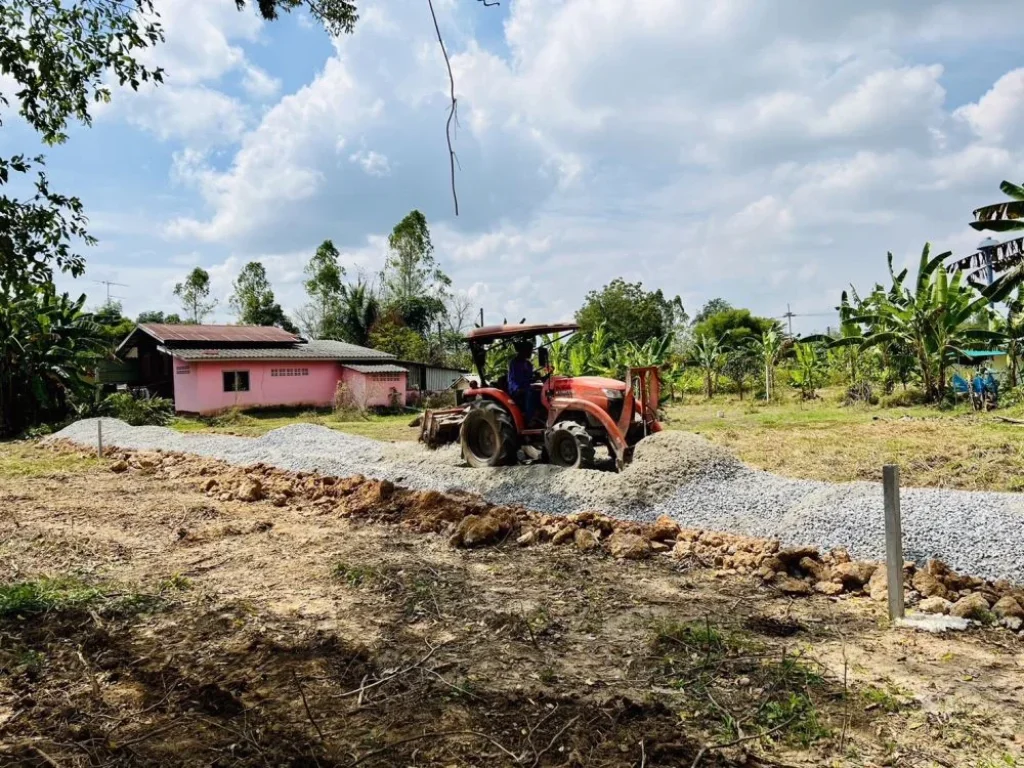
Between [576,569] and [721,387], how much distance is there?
2477cm

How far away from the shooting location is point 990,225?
15.5 meters

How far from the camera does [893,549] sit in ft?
15.6

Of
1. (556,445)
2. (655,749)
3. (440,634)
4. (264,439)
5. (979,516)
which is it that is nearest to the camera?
Result: (655,749)

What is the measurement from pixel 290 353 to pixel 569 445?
70.1ft

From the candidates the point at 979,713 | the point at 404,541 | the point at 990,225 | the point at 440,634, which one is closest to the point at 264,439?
the point at 404,541

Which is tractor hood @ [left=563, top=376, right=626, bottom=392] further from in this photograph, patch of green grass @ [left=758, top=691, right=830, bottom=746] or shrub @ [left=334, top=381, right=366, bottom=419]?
shrub @ [left=334, top=381, right=366, bottom=419]

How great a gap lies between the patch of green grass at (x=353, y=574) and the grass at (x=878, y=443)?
5993mm

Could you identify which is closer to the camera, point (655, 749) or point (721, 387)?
point (655, 749)

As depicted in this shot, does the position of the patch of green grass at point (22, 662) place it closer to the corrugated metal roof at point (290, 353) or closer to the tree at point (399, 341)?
the corrugated metal roof at point (290, 353)

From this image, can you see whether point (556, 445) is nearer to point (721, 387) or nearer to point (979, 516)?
point (979, 516)

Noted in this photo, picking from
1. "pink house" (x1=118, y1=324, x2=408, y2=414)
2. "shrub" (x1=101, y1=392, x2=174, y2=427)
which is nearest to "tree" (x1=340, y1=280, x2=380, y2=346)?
"pink house" (x1=118, y1=324, x2=408, y2=414)

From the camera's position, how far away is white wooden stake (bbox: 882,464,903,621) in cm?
475

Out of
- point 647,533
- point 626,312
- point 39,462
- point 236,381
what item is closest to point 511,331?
point 647,533

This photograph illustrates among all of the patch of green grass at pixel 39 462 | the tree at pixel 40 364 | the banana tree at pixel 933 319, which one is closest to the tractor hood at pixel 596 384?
the patch of green grass at pixel 39 462
